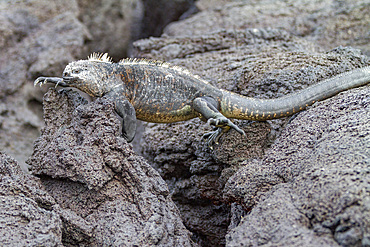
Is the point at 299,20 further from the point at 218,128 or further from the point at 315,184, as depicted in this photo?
the point at 315,184

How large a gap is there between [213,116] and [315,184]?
1448 millimetres

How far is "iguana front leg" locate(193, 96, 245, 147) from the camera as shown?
3.59 meters

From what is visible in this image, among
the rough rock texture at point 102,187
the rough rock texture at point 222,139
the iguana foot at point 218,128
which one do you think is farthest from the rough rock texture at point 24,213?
the rough rock texture at point 222,139

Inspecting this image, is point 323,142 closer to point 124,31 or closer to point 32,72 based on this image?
point 32,72

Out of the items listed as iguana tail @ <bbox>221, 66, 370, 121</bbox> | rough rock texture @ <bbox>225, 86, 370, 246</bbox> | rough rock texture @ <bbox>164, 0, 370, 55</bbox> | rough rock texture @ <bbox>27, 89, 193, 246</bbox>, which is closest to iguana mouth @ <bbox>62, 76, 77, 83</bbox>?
rough rock texture @ <bbox>27, 89, 193, 246</bbox>

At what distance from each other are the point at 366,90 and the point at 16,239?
3.23 metres

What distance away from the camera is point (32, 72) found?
6441 mm

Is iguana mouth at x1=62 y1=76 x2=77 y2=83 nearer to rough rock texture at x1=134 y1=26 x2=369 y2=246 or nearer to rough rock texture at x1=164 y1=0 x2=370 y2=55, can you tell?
rough rock texture at x1=134 y1=26 x2=369 y2=246

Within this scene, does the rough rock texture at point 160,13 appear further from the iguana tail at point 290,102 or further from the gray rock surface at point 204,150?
the iguana tail at point 290,102

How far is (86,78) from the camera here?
336 centimetres

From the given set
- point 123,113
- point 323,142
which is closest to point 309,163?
point 323,142

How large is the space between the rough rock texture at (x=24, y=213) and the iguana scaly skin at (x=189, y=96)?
127 cm

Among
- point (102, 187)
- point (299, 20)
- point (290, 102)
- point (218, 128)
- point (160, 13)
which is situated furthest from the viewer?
point (160, 13)

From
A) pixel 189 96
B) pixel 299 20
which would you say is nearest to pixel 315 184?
pixel 189 96
